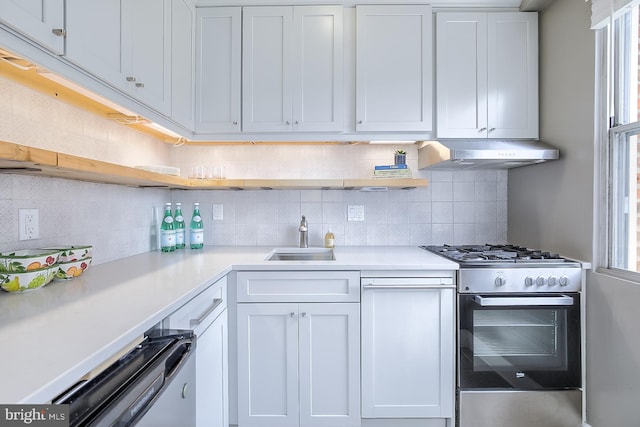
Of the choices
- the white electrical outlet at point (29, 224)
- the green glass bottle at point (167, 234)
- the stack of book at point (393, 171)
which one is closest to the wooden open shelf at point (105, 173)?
the stack of book at point (393, 171)

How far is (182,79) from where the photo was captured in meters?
1.96

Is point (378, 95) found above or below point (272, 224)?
above

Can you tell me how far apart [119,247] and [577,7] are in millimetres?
2750

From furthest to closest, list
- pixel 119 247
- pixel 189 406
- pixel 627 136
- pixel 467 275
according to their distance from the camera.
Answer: pixel 119 247
pixel 467 275
pixel 627 136
pixel 189 406

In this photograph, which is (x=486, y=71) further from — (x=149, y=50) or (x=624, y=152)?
(x=149, y=50)

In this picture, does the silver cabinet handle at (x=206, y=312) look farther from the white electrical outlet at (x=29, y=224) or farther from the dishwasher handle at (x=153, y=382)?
the white electrical outlet at (x=29, y=224)

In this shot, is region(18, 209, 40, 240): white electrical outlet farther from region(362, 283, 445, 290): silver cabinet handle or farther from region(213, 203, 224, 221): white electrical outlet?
region(362, 283, 445, 290): silver cabinet handle

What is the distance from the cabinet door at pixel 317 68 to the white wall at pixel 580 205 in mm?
1220

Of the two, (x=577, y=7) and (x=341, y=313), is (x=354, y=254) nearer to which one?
(x=341, y=313)

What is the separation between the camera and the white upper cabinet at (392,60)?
83.5 inches

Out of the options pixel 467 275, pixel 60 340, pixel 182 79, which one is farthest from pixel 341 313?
pixel 182 79

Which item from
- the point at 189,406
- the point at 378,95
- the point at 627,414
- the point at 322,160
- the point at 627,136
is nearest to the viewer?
the point at 189,406

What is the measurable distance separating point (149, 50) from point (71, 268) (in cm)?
101

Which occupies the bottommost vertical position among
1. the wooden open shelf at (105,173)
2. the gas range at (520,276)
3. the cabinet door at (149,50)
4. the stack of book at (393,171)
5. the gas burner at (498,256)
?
the gas range at (520,276)
